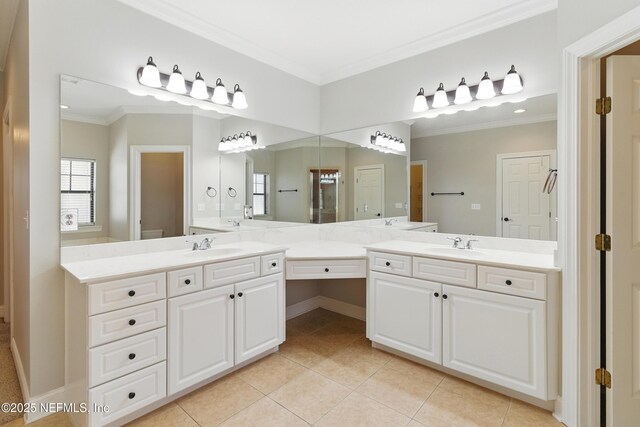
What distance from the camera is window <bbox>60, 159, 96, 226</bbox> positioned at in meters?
1.88

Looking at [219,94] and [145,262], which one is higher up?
[219,94]

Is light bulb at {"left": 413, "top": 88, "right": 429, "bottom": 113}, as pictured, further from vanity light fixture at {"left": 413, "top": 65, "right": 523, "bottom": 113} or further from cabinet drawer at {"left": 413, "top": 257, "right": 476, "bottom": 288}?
cabinet drawer at {"left": 413, "top": 257, "right": 476, "bottom": 288}

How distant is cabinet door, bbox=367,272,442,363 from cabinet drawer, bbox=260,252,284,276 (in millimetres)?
745

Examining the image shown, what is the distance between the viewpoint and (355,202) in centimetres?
330

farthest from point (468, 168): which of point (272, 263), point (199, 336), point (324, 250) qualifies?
point (199, 336)

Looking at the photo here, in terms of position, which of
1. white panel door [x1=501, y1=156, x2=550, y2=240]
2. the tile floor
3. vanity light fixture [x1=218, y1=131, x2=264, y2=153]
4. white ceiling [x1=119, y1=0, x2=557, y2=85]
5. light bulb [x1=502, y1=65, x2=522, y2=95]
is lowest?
the tile floor

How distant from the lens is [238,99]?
2.71 m

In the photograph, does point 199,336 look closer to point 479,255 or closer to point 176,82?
point 176,82

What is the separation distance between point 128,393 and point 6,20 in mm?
2664

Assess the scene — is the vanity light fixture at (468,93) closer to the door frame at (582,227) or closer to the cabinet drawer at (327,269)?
the door frame at (582,227)

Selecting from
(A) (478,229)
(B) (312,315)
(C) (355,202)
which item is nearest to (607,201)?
(A) (478,229)

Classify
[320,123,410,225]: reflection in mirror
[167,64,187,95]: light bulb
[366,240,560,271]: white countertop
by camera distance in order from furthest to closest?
[320,123,410,225]: reflection in mirror
[167,64,187,95]: light bulb
[366,240,560,271]: white countertop

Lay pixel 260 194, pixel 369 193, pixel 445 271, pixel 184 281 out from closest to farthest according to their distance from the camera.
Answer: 1. pixel 184 281
2. pixel 445 271
3. pixel 260 194
4. pixel 369 193

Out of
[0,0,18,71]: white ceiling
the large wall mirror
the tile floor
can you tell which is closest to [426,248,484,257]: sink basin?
the tile floor
